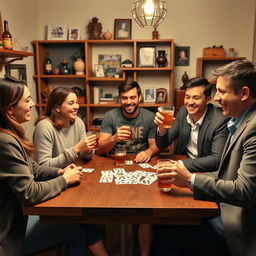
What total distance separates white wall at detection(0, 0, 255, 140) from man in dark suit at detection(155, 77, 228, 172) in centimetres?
203

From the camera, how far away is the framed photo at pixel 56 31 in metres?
4.20

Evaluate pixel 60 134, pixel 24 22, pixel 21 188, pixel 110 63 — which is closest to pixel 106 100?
pixel 110 63

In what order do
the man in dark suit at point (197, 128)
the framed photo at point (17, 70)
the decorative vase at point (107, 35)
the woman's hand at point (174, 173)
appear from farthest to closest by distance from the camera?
1. the decorative vase at point (107, 35)
2. the framed photo at point (17, 70)
3. the man in dark suit at point (197, 128)
4. the woman's hand at point (174, 173)

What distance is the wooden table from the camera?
1.37 metres

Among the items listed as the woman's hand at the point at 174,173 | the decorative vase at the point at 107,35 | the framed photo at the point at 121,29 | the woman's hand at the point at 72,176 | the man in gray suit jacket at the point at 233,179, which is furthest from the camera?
the framed photo at the point at 121,29

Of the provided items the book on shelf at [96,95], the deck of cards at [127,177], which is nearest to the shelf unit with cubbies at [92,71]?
the book on shelf at [96,95]

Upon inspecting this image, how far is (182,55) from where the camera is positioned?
422 centimetres

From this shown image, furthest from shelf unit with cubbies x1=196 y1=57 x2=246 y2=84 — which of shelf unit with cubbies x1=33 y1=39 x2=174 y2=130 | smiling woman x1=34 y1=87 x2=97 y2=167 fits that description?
smiling woman x1=34 y1=87 x2=97 y2=167

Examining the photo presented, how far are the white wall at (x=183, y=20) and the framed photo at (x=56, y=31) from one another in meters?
0.11

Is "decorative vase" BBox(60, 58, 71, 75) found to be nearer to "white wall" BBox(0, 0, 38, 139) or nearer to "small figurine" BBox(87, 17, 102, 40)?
"white wall" BBox(0, 0, 38, 139)

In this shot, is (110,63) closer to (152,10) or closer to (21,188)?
(152,10)

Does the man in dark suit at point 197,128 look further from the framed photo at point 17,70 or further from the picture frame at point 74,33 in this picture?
the picture frame at point 74,33

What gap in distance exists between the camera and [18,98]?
5.08ft

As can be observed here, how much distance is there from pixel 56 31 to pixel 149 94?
1.68 m
